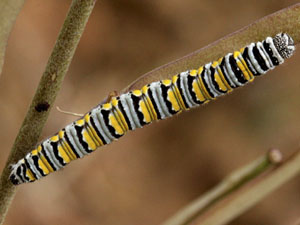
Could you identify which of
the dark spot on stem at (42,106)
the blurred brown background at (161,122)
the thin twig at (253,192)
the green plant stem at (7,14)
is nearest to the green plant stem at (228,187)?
the thin twig at (253,192)

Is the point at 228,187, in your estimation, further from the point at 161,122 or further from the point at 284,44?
the point at 161,122

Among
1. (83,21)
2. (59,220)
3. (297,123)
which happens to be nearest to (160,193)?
(59,220)

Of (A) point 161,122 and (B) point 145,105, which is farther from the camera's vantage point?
(A) point 161,122

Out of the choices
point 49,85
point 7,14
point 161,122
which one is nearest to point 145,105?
point 49,85

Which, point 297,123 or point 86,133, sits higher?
point 86,133

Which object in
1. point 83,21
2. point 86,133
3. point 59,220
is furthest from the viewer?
point 59,220

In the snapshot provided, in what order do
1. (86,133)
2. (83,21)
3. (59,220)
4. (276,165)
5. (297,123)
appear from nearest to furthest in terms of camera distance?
1. (276,165)
2. (83,21)
3. (86,133)
4. (59,220)
5. (297,123)

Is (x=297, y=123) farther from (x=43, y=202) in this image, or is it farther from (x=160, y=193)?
(x=43, y=202)
